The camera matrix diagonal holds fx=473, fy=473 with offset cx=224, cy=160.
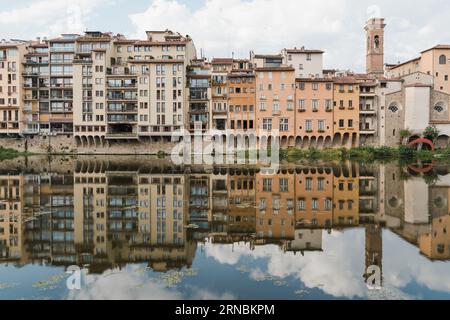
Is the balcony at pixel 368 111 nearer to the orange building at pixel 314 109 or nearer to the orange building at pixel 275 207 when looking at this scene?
the orange building at pixel 314 109

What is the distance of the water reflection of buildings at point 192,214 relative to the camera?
18.3 metres

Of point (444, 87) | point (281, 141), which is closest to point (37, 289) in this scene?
point (281, 141)

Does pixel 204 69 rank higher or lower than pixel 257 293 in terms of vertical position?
higher

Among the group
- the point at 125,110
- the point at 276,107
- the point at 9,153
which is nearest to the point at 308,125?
the point at 276,107

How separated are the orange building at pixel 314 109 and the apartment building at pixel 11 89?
47651 mm

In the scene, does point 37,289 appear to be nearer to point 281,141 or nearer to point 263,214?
point 263,214

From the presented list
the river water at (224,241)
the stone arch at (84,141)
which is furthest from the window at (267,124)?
the river water at (224,241)

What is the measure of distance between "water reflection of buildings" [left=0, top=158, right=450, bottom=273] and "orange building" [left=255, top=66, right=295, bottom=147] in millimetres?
35320

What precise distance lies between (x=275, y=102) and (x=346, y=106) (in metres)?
11.9

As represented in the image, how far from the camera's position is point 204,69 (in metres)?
80.5

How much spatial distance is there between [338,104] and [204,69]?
76.4ft

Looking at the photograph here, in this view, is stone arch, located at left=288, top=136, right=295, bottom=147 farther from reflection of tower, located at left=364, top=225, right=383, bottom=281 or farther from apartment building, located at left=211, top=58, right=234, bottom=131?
reflection of tower, located at left=364, top=225, right=383, bottom=281

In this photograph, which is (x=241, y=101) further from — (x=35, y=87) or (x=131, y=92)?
(x=35, y=87)

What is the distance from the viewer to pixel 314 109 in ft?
258
